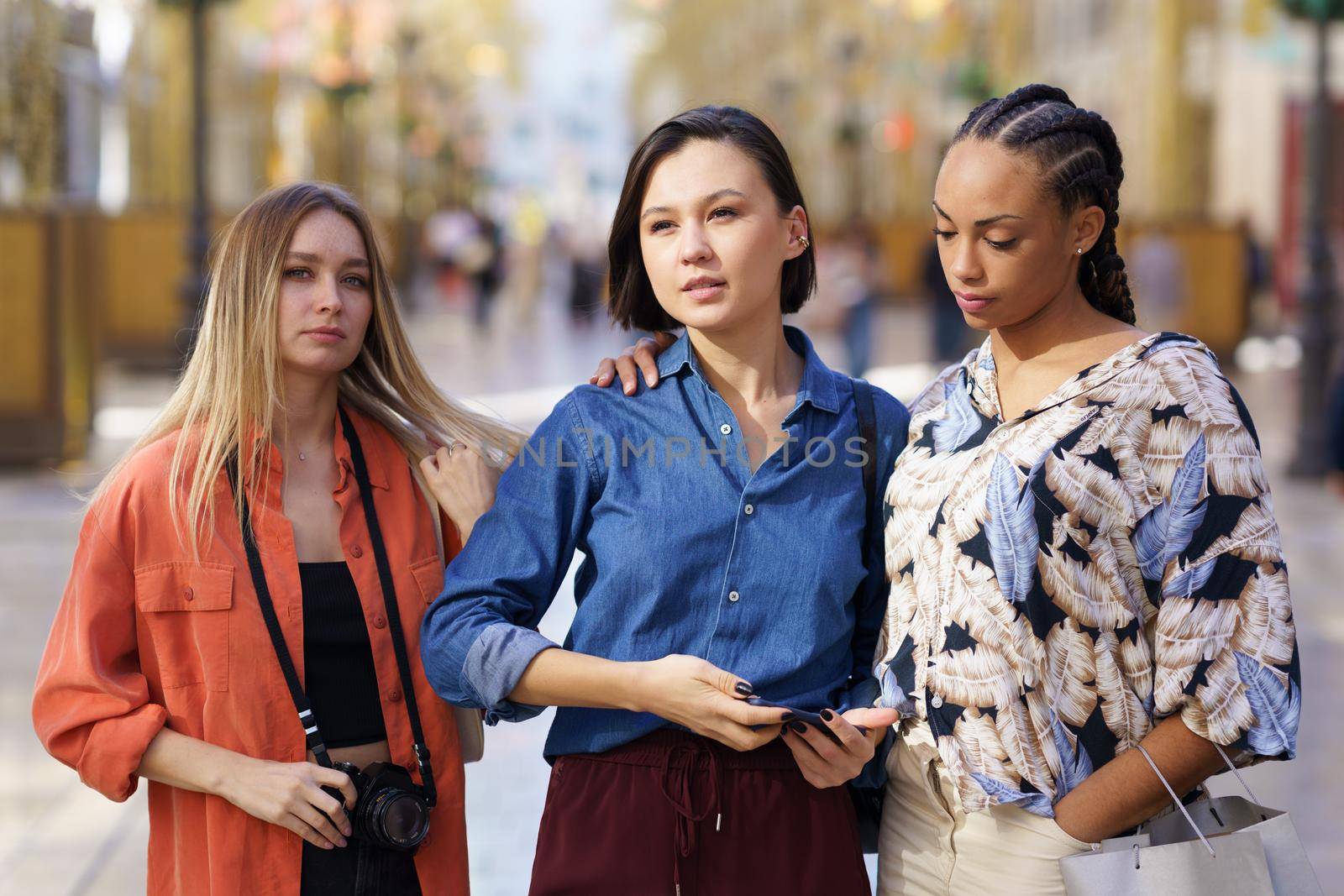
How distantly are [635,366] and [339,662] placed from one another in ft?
2.11

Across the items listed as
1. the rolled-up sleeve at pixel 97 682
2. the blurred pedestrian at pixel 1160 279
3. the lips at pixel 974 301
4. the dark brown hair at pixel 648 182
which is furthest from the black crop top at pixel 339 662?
the blurred pedestrian at pixel 1160 279

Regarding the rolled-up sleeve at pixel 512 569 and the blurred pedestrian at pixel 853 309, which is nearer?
the rolled-up sleeve at pixel 512 569

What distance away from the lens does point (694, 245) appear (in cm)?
225

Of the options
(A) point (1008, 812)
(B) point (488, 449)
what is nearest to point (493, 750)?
(B) point (488, 449)

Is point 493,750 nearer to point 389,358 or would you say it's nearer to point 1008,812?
point 389,358

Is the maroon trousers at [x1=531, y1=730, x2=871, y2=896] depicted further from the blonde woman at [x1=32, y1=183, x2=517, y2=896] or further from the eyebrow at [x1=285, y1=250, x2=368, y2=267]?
the eyebrow at [x1=285, y1=250, x2=368, y2=267]

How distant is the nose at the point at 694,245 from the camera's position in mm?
2244

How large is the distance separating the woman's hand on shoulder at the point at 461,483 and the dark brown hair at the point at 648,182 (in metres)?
0.33

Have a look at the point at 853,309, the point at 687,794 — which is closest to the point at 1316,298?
the point at 853,309

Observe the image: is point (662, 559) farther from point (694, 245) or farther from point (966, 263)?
point (966, 263)

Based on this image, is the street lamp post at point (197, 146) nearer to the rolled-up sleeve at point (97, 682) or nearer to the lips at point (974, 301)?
the rolled-up sleeve at point (97, 682)

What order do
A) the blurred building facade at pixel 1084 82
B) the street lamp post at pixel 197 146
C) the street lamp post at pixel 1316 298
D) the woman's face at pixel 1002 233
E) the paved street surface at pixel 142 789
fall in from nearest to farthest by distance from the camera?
the woman's face at pixel 1002 233 < the paved street surface at pixel 142 789 < the street lamp post at pixel 1316 298 < the street lamp post at pixel 197 146 < the blurred building facade at pixel 1084 82

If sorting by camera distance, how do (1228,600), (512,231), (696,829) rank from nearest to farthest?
1. (1228,600)
2. (696,829)
3. (512,231)

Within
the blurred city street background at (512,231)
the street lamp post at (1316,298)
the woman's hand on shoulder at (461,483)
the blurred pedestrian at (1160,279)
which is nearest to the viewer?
the woman's hand on shoulder at (461,483)
